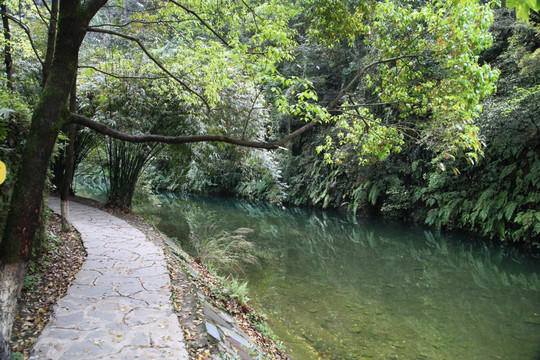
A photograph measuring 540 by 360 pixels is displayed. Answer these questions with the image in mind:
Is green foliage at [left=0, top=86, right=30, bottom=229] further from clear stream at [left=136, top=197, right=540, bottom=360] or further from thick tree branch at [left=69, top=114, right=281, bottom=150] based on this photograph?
clear stream at [left=136, top=197, right=540, bottom=360]

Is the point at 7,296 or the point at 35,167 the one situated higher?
the point at 35,167

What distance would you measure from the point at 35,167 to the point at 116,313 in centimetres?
156

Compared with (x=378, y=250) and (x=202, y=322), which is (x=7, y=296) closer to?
(x=202, y=322)

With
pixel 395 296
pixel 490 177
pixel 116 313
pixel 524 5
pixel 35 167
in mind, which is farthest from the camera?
pixel 490 177

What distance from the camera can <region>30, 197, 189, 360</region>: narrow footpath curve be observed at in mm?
2475

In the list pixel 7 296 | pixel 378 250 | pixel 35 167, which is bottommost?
pixel 378 250

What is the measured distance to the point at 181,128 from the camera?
310 inches

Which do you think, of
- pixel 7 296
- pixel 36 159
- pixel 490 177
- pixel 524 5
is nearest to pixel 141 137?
pixel 36 159

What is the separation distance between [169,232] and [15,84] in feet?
18.1

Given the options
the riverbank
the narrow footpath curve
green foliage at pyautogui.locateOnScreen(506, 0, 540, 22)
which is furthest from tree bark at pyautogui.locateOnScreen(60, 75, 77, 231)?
green foliage at pyautogui.locateOnScreen(506, 0, 540, 22)

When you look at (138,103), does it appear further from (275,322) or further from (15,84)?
(275,322)

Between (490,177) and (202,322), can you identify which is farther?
(490,177)

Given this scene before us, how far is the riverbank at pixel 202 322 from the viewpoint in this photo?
2.66m

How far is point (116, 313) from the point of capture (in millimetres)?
3082
